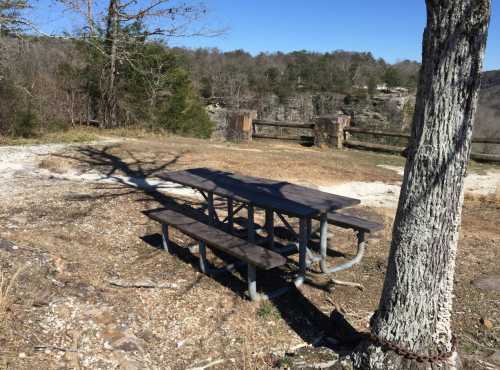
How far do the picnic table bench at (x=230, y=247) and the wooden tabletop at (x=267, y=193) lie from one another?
390mm

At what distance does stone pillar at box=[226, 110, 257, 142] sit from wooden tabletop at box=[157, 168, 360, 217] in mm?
7990

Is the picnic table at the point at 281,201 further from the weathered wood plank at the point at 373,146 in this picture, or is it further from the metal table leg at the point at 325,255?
the weathered wood plank at the point at 373,146

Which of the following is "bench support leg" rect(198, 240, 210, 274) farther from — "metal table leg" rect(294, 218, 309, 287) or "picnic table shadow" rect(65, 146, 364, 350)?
"metal table leg" rect(294, 218, 309, 287)

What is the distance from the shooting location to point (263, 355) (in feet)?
10.3

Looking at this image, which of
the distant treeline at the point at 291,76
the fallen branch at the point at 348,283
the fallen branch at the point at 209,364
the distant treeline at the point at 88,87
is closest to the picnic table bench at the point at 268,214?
the fallen branch at the point at 348,283

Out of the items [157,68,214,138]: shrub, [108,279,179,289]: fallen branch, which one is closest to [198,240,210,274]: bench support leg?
[108,279,179,289]: fallen branch

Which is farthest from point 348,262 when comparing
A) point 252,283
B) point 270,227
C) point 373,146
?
point 373,146

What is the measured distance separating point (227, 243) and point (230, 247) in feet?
0.34

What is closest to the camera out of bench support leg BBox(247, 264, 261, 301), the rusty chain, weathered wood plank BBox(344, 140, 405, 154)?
the rusty chain

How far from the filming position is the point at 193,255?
472 cm

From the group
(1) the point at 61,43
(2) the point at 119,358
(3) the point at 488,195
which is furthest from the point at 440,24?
(1) the point at 61,43

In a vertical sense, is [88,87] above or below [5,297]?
above

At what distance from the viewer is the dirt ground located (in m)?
3.03

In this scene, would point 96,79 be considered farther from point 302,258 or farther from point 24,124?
point 302,258
